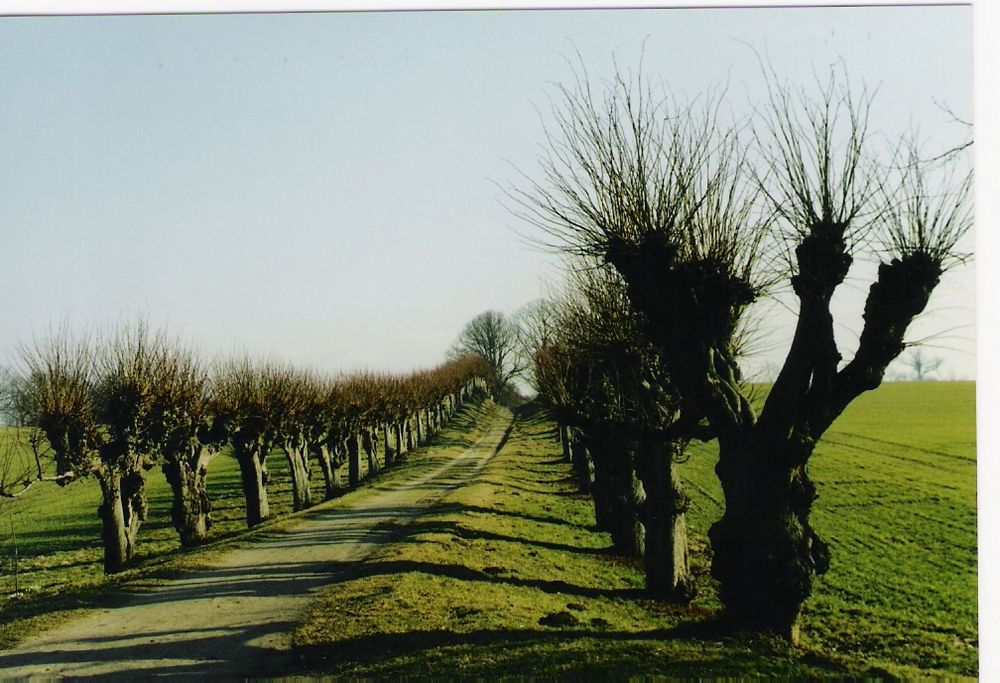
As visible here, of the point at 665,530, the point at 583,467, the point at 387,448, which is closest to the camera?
the point at 665,530

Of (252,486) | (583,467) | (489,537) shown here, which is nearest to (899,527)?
(489,537)

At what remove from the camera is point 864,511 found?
24.8 meters

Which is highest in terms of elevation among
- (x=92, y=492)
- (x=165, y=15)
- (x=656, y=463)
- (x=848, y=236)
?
(x=165, y=15)

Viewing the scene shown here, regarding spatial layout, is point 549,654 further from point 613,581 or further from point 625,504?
point 625,504

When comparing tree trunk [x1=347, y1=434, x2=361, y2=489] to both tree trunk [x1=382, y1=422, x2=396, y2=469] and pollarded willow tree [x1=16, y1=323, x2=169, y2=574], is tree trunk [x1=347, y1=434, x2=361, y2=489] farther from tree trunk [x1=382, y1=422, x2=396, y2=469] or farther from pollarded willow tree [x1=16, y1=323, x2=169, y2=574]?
pollarded willow tree [x1=16, y1=323, x2=169, y2=574]

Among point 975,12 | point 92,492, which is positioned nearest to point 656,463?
point 975,12

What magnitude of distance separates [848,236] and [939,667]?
758 cm

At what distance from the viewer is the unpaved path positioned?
10.7 meters

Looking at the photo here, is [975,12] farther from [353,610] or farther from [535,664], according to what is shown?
[353,610]

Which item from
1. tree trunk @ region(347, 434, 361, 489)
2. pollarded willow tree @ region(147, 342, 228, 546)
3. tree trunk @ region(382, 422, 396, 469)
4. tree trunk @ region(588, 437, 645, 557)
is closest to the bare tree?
pollarded willow tree @ region(147, 342, 228, 546)

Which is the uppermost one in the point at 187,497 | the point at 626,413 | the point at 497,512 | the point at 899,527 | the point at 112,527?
the point at 626,413

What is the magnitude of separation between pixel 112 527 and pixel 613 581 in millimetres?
15255

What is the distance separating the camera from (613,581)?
16797 mm

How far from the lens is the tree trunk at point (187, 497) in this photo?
24.0 meters
